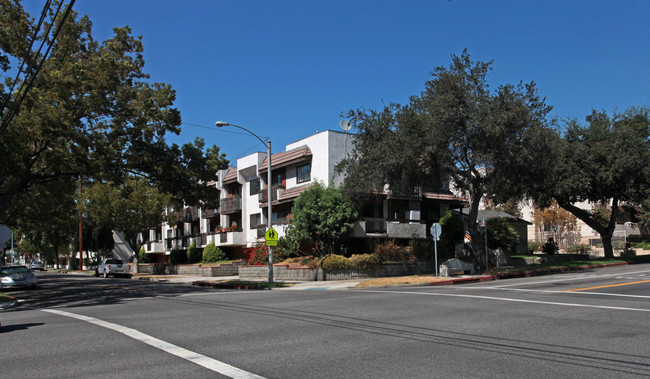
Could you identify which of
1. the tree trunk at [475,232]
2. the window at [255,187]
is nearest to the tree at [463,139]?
the tree trunk at [475,232]

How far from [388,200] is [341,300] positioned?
19.1 meters

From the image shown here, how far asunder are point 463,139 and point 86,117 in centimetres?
1753

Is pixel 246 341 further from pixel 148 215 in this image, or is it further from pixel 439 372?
pixel 148 215

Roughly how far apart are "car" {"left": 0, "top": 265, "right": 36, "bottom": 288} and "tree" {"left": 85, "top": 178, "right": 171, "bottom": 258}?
48.9 feet

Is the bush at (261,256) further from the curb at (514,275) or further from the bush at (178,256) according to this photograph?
the bush at (178,256)

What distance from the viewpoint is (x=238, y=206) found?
42.6m

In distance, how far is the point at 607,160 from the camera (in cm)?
3319

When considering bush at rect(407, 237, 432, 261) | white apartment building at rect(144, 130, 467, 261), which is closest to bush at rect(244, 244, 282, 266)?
white apartment building at rect(144, 130, 467, 261)

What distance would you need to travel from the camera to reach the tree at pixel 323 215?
29531 mm

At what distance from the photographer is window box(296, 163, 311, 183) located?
112 feet

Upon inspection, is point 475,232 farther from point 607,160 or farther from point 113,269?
point 113,269

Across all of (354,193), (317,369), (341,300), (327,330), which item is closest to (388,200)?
(354,193)

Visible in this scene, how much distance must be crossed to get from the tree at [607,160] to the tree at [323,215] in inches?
548

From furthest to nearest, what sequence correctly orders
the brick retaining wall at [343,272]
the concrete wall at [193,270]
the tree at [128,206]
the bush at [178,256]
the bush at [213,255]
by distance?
1. the bush at [178,256]
2. the tree at [128,206]
3. the bush at [213,255]
4. the concrete wall at [193,270]
5. the brick retaining wall at [343,272]
